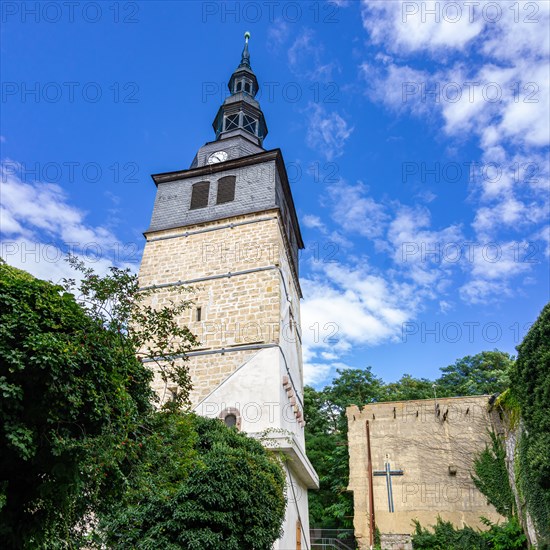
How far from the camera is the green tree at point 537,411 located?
916 centimetres

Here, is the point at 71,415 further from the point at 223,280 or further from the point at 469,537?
the point at 469,537

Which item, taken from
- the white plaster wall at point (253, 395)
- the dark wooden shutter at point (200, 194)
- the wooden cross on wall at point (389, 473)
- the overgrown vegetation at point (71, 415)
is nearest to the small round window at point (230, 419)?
the white plaster wall at point (253, 395)

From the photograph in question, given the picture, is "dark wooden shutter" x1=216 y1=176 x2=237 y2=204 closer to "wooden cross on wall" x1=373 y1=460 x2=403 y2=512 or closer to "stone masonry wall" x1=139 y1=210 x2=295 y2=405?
"stone masonry wall" x1=139 y1=210 x2=295 y2=405

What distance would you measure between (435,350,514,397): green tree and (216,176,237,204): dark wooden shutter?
750 inches

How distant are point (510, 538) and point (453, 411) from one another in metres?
4.18

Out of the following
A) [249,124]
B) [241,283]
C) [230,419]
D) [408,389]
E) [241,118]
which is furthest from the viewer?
[408,389]

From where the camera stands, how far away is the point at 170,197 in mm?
17016

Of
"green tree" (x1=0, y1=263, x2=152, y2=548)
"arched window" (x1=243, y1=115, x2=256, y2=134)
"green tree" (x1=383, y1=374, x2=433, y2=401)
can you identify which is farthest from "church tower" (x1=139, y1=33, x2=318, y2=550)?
"green tree" (x1=383, y1=374, x2=433, y2=401)

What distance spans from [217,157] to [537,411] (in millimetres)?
14302

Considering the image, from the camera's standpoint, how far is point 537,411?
32.4 feet

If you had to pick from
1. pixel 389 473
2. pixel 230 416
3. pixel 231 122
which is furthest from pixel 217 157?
pixel 389 473

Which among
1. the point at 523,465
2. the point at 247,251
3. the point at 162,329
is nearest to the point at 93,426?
the point at 162,329

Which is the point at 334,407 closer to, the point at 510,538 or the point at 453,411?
the point at 453,411

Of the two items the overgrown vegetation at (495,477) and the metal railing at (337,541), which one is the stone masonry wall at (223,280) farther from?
the metal railing at (337,541)
